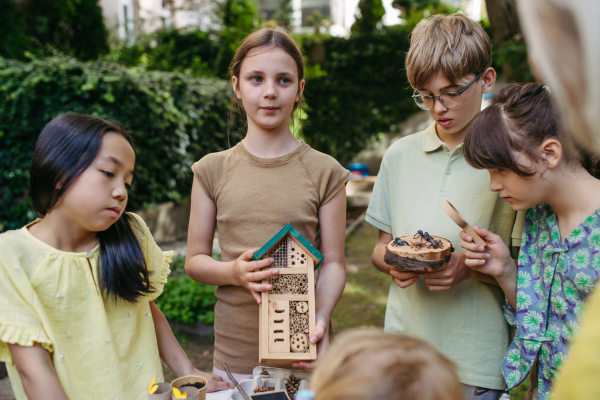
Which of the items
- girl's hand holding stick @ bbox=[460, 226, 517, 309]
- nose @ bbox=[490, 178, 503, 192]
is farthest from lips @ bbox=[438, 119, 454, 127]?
girl's hand holding stick @ bbox=[460, 226, 517, 309]

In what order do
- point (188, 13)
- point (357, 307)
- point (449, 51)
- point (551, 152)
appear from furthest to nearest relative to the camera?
1. point (188, 13)
2. point (357, 307)
3. point (449, 51)
4. point (551, 152)

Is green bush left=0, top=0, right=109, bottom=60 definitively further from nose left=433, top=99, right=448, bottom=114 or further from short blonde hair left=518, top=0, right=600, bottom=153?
short blonde hair left=518, top=0, right=600, bottom=153

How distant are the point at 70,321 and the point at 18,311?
0.58 feet

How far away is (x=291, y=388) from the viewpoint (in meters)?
1.49

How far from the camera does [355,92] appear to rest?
11961 mm

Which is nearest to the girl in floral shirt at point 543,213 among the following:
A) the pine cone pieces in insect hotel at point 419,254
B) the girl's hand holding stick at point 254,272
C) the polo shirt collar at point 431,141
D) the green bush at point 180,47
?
the pine cone pieces in insect hotel at point 419,254

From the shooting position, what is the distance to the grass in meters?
4.13

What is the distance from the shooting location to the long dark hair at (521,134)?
55.9 inches

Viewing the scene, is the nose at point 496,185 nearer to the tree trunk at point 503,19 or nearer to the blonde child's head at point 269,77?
the blonde child's head at point 269,77

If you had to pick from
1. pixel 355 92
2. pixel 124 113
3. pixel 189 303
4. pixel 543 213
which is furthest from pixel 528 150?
pixel 355 92

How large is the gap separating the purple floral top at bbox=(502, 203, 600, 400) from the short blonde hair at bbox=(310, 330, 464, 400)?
834mm

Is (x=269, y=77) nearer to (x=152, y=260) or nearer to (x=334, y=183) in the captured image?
(x=334, y=183)

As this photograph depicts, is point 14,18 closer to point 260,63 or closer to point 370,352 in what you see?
point 260,63

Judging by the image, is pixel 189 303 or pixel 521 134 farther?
pixel 189 303
